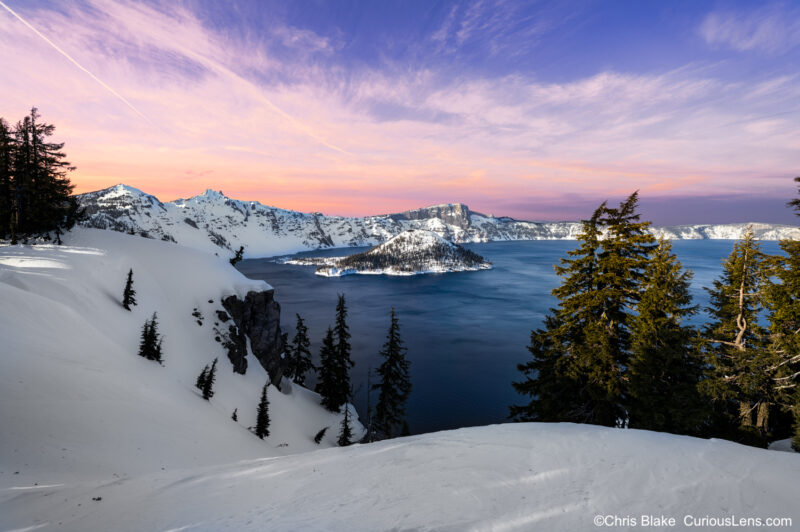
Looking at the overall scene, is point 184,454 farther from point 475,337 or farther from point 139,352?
point 475,337

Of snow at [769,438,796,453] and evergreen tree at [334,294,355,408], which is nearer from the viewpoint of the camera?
snow at [769,438,796,453]

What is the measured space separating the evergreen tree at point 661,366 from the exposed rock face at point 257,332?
31469 millimetres

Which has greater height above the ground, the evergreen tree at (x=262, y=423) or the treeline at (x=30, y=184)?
the treeline at (x=30, y=184)

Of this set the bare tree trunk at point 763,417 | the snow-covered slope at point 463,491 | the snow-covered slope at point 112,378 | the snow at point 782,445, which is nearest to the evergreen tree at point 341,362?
the snow-covered slope at point 112,378

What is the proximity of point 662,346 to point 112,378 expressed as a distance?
82.3ft

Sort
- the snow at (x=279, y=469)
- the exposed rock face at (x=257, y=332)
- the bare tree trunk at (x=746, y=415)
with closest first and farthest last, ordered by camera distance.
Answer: the snow at (x=279, y=469), the bare tree trunk at (x=746, y=415), the exposed rock face at (x=257, y=332)

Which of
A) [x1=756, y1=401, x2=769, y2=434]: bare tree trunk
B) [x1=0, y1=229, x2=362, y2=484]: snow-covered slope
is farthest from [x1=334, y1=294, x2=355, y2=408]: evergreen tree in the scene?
[x1=756, y1=401, x2=769, y2=434]: bare tree trunk

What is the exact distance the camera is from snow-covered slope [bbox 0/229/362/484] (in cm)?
950

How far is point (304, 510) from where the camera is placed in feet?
20.3

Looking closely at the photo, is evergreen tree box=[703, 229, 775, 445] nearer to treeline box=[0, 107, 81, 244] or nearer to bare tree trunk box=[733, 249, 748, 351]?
bare tree trunk box=[733, 249, 748, 351]

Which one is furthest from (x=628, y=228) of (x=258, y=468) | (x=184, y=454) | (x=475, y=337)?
(x=475, y=337)

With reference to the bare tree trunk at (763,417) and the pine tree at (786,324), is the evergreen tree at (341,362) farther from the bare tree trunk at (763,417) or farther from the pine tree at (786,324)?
the pine tree at (786,324)

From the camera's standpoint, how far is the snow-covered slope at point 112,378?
950cm

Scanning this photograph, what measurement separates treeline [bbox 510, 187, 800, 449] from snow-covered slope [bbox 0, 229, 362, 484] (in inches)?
712
